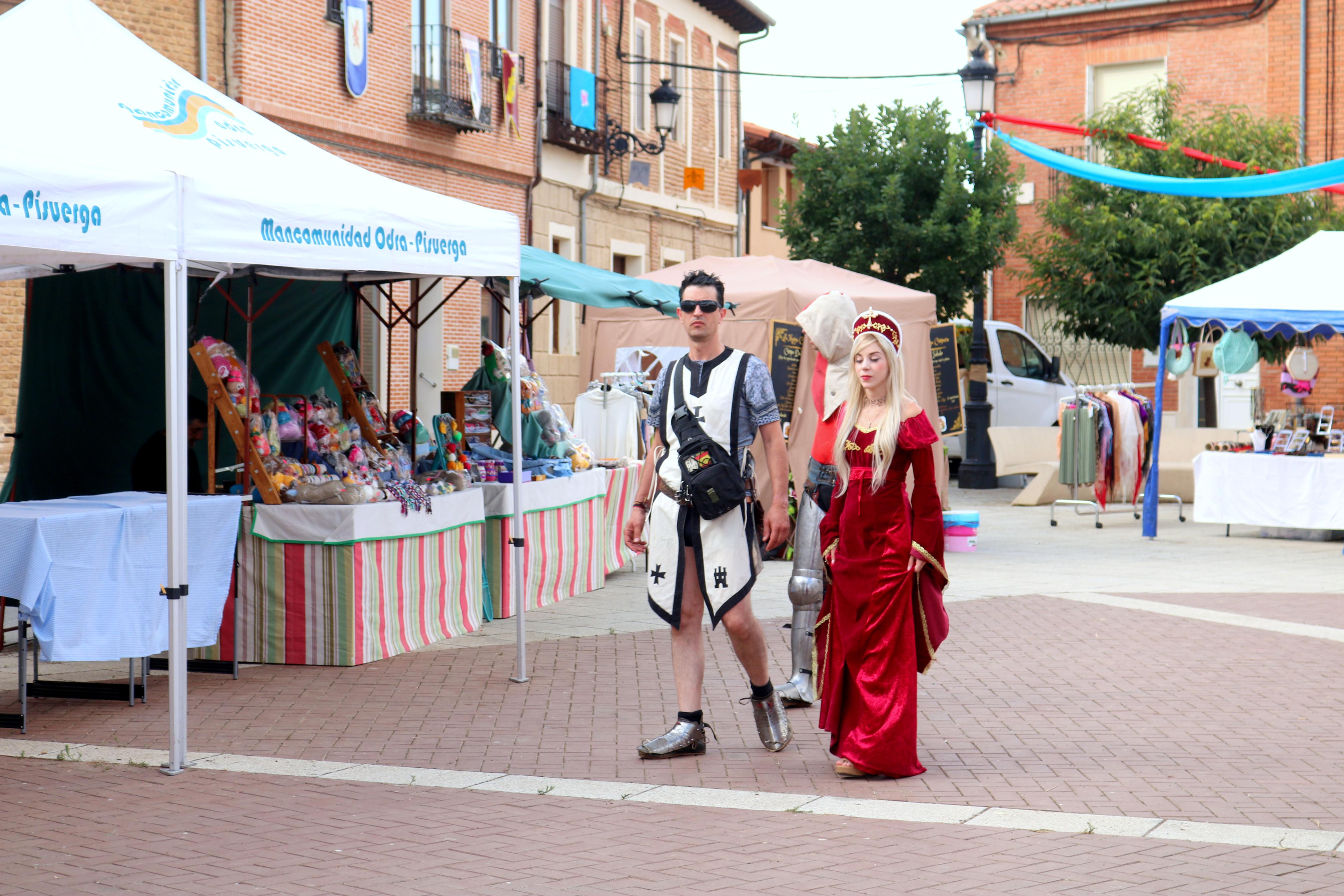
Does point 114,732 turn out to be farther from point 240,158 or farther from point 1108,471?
point 1108,471

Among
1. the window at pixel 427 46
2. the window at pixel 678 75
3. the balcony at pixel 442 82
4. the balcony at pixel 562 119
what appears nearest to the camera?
the balcony at pixel 442 82

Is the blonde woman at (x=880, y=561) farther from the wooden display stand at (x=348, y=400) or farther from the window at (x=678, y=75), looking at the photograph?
the window at (x=678, y=75)

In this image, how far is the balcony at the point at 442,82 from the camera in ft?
63.8

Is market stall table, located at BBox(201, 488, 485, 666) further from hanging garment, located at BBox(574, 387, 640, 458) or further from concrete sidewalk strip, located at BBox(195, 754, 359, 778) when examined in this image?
hanging garment, located at BBox(574, 387, 640, 458)

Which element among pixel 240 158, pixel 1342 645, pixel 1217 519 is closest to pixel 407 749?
pixel 240 158

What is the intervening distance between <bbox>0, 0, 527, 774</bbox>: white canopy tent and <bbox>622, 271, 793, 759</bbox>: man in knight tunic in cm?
184

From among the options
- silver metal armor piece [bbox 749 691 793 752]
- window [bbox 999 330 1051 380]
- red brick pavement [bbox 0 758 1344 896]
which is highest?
window [bbox 999 330 1051 380]

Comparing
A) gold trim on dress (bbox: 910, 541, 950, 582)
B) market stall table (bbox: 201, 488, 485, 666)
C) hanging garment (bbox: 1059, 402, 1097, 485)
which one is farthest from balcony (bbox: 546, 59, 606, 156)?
gold trim on dress (bbox: 910, 541, 950, 582)

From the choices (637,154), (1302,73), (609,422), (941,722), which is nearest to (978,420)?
(637,154)

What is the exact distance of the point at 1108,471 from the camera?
16.9 metres

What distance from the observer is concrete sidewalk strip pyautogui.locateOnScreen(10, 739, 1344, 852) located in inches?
202

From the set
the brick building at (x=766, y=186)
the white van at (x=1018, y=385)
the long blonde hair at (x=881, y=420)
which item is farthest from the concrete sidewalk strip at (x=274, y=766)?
the brick building at (x=766, y=186)

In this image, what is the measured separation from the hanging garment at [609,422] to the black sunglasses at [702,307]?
297 inches

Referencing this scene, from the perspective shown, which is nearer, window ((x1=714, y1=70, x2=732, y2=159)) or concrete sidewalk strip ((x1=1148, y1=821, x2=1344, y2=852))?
concrete sidewalk strip ((x1=1148, y1=821, x2=1344, y2=852))
